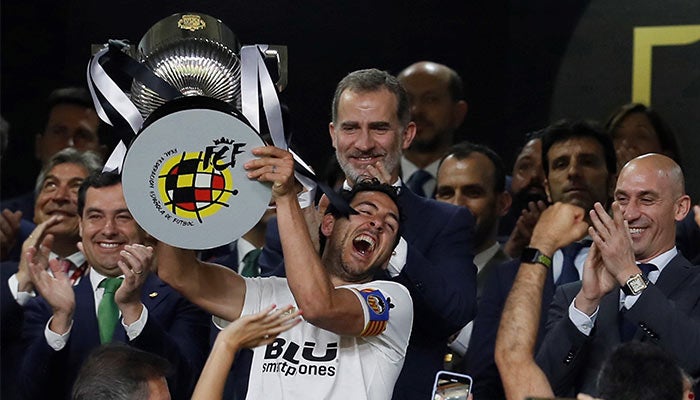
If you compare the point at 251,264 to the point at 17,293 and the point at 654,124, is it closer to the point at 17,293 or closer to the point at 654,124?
the point at 17,293

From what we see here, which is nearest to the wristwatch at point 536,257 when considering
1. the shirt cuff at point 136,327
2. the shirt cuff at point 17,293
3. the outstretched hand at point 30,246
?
the shirt cuff at point 136,327

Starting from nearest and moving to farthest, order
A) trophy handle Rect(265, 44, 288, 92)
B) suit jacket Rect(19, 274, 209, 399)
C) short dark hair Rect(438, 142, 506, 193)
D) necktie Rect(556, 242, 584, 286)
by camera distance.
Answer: trophy handle Rect(265, 44, 288, 92) → suit jacket Rect(19, 274, 209, 399) → necktie Rect(556, 242, 584, 286) → short dark hair Rect(438, 142, 506, 193)

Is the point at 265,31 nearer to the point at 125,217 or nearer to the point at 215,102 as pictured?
the point at 125,217

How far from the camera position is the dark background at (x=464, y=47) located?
17.1ft

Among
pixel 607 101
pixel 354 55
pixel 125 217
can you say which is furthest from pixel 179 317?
pixel 607 101

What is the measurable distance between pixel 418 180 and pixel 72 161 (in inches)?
47.5

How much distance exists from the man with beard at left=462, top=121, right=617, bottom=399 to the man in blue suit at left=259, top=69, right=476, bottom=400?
24 centimetres

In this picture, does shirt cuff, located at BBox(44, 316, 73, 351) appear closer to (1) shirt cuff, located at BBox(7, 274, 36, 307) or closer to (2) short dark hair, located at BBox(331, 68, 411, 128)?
(1) shirt cuff, located at BBox(7, 274, 36, 307)

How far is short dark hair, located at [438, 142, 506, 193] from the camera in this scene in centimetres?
507

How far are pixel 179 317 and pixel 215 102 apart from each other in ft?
3.69

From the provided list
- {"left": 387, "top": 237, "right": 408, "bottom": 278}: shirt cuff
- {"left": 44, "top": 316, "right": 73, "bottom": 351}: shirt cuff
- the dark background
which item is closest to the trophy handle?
{"left": 387, "top": 237, "right": 408, "bottom": 278}: shirt cuff

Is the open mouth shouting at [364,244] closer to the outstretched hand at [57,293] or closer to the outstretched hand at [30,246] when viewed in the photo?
the outstretched hand at [57,293]

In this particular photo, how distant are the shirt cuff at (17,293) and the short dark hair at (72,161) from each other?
574 millimetres

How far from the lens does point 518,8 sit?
5422mm
